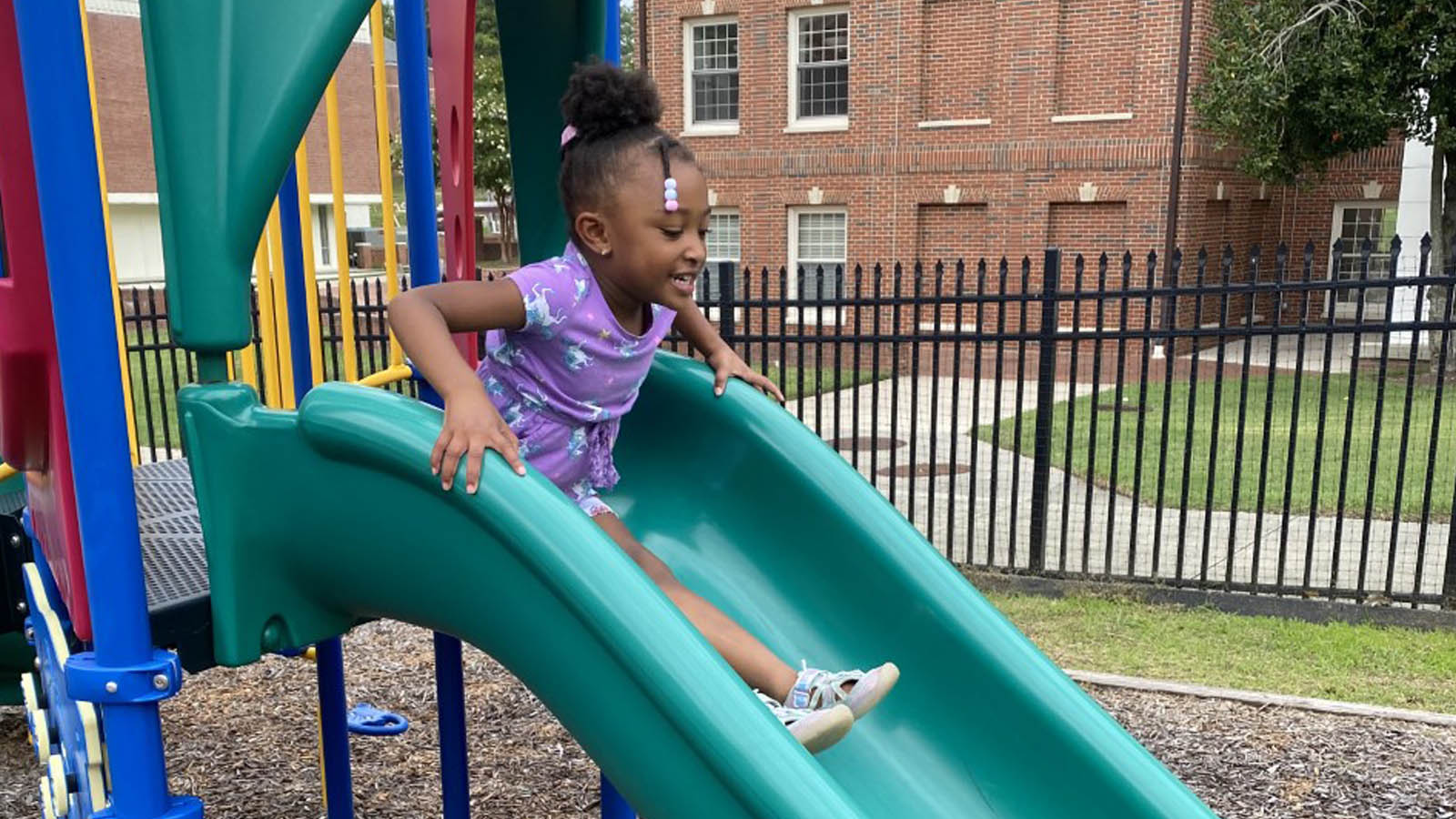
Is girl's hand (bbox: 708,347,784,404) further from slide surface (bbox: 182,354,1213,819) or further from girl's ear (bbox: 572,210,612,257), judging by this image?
girl's ear (bbox: 572,210,612,257)

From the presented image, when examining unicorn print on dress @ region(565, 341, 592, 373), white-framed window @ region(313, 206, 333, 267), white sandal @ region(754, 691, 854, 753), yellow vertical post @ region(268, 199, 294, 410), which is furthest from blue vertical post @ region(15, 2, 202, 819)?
white-framed window @ region(313, 206, 333, 267)

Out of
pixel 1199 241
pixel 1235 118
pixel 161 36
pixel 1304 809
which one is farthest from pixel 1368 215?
pixel 161 36

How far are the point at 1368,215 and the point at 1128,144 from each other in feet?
17.8

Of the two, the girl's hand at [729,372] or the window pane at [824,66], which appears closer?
the girl's hand at [729,372]

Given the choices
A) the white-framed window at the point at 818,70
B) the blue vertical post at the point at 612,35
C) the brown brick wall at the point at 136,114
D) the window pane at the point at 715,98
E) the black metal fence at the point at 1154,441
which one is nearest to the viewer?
the blue vertical post at the point at 612,35

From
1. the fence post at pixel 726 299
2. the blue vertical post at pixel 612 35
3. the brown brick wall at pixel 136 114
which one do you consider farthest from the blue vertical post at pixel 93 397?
the brown brick wall at pixel 136 114

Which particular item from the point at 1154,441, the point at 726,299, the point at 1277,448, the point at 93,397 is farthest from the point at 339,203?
the point at 1277,448

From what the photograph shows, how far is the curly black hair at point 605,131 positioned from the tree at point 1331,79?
38.8ft

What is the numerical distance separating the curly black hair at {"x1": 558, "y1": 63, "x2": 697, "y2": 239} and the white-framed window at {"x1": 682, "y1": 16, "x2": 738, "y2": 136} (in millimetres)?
16385

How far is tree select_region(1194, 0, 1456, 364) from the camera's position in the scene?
11508mm

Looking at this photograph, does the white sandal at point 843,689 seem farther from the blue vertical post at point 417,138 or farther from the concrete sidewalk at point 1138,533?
the concrete sidewalk at point 1138,533

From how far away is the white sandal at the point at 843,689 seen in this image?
6.59ft

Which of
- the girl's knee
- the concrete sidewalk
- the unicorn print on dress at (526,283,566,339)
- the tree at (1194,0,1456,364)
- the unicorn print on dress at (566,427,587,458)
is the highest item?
the tree at (1194,0,1456,364)

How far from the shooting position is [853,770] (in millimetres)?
2232
